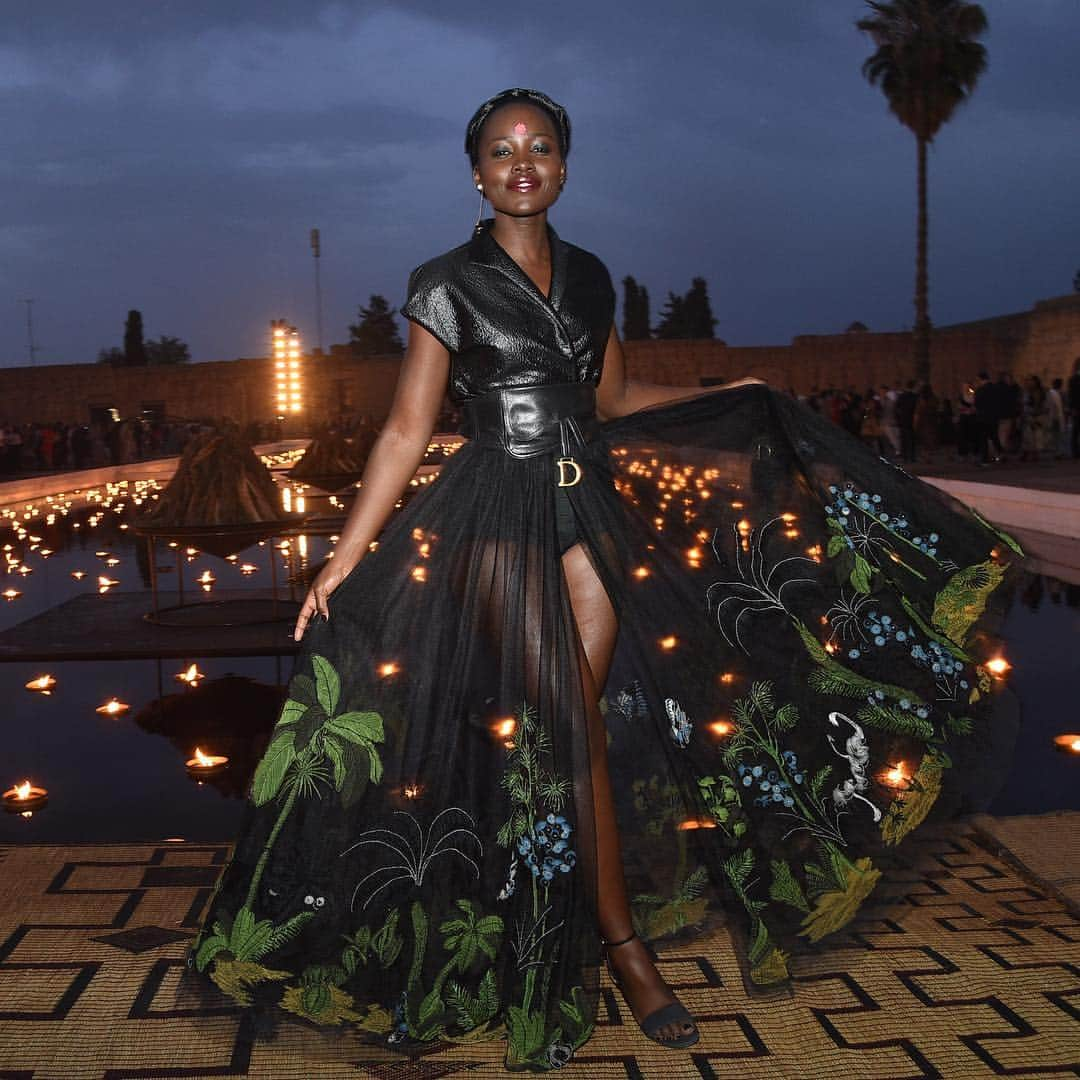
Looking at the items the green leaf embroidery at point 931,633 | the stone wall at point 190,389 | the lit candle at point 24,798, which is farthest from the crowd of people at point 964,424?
the stone wall at point 190,389

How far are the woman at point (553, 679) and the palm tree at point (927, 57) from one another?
2756 cm

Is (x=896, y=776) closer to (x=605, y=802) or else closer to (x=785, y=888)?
(x=785, y=888)

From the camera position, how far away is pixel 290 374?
3438cm

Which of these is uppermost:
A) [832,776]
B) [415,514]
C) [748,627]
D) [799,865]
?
[415,514]

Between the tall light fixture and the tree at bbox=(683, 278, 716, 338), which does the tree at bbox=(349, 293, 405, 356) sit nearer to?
the tree at bbox=(683, 278, 716, 338)

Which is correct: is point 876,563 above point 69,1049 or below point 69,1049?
above

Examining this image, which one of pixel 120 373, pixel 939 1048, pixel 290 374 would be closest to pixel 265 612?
pixel 939 1048

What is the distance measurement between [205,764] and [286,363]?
30117 millimetres

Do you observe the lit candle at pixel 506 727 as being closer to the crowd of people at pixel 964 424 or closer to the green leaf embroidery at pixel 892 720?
the green leaf embroidery at pixel 892 720

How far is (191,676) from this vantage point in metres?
5.94

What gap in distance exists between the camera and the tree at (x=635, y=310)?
65312 millimetres

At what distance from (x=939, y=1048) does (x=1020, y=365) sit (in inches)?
1663

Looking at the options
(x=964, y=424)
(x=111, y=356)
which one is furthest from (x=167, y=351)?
(x=964, y=424)

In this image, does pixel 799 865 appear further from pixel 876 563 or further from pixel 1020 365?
pixel 1020 365
